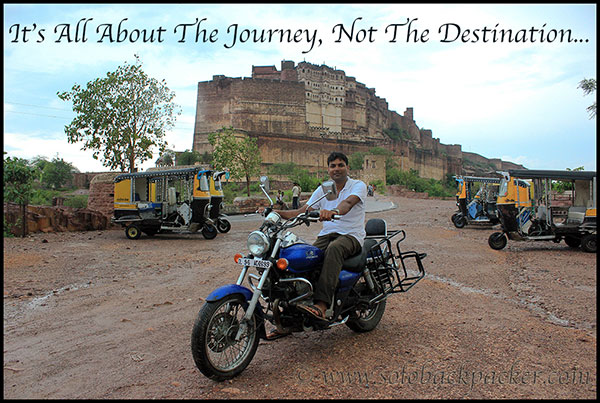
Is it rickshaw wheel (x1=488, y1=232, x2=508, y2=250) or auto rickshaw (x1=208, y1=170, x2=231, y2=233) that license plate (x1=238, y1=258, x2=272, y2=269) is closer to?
rickshaw wheel (x1=488, y1=232, x2=508, y2=250)

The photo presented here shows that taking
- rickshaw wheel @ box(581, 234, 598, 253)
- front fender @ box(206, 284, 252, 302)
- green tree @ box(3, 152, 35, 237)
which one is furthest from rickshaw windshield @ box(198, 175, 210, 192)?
front fender @ box(206, 284, 252, 302)

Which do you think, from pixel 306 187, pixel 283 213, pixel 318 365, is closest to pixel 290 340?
pixel 318 365

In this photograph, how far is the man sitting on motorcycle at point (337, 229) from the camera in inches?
132

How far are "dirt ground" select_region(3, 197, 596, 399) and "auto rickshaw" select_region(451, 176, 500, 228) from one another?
817 cm

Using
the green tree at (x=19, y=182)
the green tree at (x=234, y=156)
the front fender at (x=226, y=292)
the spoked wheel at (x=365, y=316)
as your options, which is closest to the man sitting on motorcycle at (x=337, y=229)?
the front fender at (x=226, y=292)

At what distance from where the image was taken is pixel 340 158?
12.5 ft

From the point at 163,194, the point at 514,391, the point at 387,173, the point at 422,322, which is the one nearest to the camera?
the point at 514,391

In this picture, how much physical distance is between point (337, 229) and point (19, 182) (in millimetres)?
10633

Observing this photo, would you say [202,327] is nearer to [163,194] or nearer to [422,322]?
[422,322]

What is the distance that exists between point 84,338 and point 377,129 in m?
76.0

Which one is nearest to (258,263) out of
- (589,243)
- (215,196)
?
(589,243)

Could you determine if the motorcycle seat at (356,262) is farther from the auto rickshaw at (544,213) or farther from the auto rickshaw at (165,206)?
the auto rickshaw at (165,206)

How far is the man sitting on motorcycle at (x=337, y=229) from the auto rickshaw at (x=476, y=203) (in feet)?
41.6

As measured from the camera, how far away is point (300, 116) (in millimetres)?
66875
